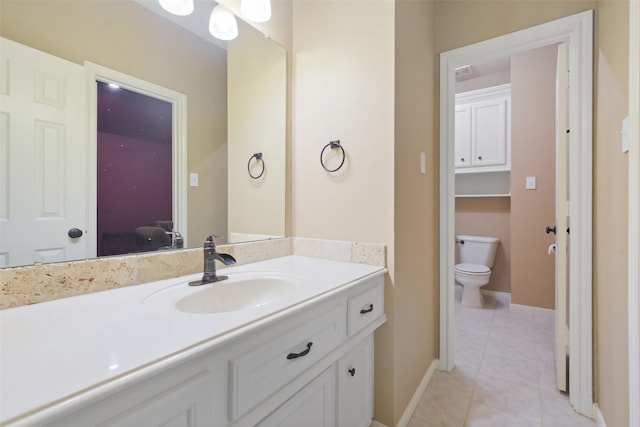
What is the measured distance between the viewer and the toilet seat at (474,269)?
112 inches

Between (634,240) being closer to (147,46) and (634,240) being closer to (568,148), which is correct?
(568,148)

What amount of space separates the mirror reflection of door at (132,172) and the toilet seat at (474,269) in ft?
8.99

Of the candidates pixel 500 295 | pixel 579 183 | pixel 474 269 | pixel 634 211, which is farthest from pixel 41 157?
pixel 500 295

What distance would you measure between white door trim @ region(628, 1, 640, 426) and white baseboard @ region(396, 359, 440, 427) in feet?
2.62

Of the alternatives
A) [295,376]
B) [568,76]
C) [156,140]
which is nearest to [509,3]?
[568,76]

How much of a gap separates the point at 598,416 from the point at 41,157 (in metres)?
2.42

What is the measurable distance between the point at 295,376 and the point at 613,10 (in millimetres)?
1809

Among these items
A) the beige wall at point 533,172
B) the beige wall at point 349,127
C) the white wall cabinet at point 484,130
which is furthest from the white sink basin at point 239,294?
the white wall cabinet at point 484,130

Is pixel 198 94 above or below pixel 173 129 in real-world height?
above

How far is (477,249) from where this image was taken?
10.4ft

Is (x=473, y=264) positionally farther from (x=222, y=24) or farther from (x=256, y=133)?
(x=222, y=24)

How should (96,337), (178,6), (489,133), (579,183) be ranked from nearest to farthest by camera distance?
1. (96,337)
2. (178,6)
3. (579,183)
4. (489,133)

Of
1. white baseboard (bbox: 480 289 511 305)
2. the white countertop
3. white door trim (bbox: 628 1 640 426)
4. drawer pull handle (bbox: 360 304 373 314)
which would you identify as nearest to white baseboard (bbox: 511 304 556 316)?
white baseboard (bbox: 480 289 511 305)

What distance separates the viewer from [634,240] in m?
0.91
